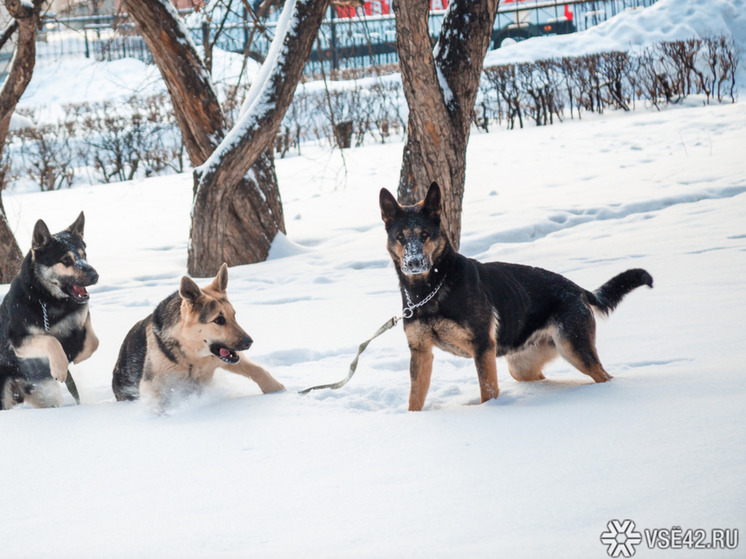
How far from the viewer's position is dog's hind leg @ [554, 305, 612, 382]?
4039 millimetres

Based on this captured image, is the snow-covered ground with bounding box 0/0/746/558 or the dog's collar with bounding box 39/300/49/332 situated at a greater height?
the dog's collar with bounding box 39/300/49/332

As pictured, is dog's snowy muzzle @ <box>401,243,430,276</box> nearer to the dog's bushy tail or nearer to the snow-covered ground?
the snow-covered ground

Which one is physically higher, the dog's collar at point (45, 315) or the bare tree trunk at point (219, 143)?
the bare tree trunk at point (219, 143)

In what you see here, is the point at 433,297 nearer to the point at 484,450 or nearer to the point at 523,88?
the point at 484,450

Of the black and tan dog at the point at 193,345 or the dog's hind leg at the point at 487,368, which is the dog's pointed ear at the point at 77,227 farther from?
the dog's hind leg at the point at 487,368

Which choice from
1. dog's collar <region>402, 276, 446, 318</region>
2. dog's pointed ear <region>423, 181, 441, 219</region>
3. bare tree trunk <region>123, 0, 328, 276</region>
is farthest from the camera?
bare tree trunk <region>123, 0, 328, 276</region>

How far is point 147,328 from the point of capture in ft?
15.9

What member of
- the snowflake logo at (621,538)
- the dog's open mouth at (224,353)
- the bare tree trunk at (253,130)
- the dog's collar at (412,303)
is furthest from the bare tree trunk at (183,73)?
the snowflake logo at (621,538)

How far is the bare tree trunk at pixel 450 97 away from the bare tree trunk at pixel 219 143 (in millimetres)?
1953

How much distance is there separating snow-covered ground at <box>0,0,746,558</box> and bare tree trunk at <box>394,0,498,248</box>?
1.26 meters

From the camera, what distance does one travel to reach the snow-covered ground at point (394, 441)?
Answer: 2.40 m

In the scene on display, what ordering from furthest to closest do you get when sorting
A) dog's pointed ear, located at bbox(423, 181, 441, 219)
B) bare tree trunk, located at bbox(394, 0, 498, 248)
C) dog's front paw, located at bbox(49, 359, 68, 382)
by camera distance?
bare tree trunk, located at bbox(394, 0, 498, 248) < dog's front paw, located at bbox(49, 359, 68, 382) < dog's pointed ear, located at bbox(423, 181, 441, 219)

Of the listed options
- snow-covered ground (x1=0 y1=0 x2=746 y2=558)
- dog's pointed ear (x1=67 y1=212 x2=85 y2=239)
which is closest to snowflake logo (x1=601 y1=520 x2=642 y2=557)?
snow-covered ground (x1=0 y1=0 x2=746 y2=558)

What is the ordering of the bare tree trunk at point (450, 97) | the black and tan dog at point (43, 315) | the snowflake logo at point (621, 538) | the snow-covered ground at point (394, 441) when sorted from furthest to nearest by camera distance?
1. the bare tree trunk at point (450, 97)
2. the black and tan dog at point (43, 315)
3. the snow-covered ground at point (394, 441)
4. the snowflake logo at point (621, 538)
